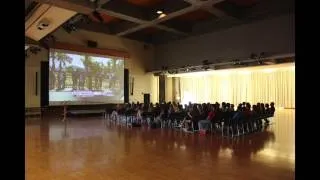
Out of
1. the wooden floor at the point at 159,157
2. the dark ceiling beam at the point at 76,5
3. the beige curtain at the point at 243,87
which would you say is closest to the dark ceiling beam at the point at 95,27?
the beige curtain at the point at 243,87

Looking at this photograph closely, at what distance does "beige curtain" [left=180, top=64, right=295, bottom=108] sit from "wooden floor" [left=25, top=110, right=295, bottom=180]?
42.2 ft

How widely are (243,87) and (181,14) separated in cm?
1064

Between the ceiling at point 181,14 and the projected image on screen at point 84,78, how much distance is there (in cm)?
210

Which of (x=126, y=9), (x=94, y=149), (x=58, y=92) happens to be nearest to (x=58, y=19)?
(x=94, y=149)

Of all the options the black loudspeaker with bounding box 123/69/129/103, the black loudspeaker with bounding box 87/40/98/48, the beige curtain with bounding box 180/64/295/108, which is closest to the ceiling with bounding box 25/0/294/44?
the black loudspeaker with bounding box 87/40/98/48

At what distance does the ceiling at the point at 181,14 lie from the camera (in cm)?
1501

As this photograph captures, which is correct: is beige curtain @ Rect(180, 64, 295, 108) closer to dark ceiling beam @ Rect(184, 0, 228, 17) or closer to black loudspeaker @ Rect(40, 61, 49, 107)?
dark ceiling beam @ Rect(184, 0, 228, 17)

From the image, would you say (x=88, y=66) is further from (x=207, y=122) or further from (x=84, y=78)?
(x=207, y=122)

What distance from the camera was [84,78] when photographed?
61.6 ft

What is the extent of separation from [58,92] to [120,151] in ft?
38.9

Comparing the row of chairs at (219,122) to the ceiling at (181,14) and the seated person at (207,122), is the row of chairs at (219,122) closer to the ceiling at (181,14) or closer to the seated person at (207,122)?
the seated person at (207,122)

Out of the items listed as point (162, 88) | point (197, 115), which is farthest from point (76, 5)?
point (162, 88)

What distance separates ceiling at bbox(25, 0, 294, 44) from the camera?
591 inches
